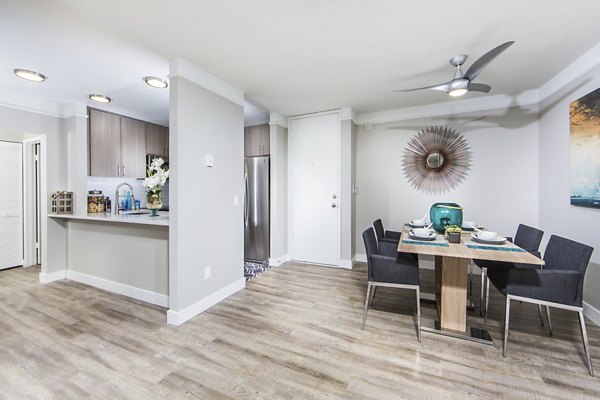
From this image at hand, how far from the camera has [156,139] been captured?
4.60 m

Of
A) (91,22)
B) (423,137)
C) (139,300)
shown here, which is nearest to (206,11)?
(91,22)

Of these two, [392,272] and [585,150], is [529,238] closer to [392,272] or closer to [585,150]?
[585,150]

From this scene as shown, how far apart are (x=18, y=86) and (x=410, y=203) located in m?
5.29

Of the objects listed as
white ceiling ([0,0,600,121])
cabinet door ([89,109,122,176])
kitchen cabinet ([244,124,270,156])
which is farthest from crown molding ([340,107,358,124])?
cabinet door ([89,109,122,176])

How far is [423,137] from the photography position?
153 inches

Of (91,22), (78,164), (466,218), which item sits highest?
(91,22)

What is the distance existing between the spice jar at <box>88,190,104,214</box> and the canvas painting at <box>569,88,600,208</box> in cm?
589

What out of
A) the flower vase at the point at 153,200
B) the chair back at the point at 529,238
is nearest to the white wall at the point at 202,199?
the flower vase at the point at 153,200

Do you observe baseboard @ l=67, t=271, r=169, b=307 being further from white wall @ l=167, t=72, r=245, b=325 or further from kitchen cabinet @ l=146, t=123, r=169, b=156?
kitchen cabinet @ l=146, t=123, r=169, b=156

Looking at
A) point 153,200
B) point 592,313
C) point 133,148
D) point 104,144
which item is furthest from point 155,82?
point 592,313

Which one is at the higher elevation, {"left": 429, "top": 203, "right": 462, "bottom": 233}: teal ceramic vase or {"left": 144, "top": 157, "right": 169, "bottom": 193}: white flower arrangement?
{"left": 144, "top": 157, "right": 169, "bottom": 193}: white flower arrangement

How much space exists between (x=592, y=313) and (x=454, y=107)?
9.01 ft

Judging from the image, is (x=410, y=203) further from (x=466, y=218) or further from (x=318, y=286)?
(x=318, y=286)

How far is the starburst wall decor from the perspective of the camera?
147 inches
